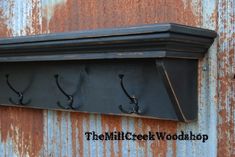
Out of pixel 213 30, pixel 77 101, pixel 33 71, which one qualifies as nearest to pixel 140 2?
pixel 213 30

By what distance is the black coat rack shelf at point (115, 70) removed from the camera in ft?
2.90

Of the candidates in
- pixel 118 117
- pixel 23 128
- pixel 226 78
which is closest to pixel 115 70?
pixel 118 117

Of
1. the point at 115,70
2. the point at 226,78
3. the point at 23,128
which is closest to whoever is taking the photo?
the point at 226,78

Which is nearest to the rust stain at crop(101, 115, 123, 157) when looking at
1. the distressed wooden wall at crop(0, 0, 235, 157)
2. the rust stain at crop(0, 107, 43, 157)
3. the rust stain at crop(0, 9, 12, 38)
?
the distressed wooden wall at crop(0, 0, 235, 157)

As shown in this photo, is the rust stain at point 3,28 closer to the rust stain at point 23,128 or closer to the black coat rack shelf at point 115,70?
the black coat rack shelf at point 115,70

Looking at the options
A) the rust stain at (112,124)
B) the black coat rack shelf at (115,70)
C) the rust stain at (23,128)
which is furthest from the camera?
the rust stain at (23,128)

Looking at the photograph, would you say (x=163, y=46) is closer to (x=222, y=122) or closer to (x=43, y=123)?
(x=222, y=122)

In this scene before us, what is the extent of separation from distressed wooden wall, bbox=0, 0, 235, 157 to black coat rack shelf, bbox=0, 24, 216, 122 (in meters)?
0.05

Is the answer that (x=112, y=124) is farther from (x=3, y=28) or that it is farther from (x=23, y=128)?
(x=3, y=28)

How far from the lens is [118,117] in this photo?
1.18 metres

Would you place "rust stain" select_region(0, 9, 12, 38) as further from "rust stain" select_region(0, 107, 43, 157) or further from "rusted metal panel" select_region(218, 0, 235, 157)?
"rusted metal panel" select_region(218, 0, 235, 157)

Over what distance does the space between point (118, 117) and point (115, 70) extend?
0.17m

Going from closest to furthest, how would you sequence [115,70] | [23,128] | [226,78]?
[226,78] < [115,70] < [23,128]

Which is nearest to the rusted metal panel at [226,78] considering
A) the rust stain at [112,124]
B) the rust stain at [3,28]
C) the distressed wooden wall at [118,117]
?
the distressed wooden wall at [118,117]
